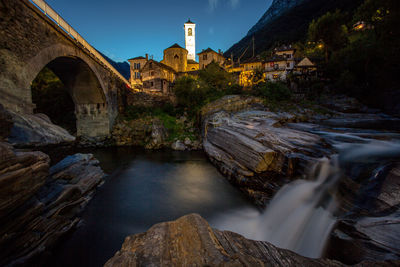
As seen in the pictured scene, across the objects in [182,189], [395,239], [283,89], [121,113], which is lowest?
[182,189]

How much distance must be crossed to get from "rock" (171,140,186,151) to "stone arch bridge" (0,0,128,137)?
7.56 m

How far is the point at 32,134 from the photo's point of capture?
112 inches

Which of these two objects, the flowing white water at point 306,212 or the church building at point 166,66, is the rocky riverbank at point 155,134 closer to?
the flowing white water at point 306,212

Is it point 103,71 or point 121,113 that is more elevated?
point 103,71

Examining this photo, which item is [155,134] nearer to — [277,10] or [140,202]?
[140,202]

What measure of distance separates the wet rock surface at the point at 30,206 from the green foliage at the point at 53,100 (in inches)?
768

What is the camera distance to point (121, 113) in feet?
61.6

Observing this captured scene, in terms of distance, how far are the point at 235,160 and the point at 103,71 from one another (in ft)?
50.7

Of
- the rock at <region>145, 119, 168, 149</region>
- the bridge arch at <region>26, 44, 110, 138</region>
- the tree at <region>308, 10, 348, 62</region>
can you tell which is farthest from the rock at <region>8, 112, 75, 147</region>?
the tree at <region>308, 10, 348, 62</region>

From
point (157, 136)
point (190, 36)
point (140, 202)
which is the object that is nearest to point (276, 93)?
point (157, 136)

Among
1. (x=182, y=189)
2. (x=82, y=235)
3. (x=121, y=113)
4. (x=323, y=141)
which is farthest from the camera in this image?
(x=121, y=113)

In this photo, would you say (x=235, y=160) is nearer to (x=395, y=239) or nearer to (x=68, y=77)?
(x=395, y=239)

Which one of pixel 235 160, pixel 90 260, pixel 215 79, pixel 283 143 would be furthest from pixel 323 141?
pixel 215 79

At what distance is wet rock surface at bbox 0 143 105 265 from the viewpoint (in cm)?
250
